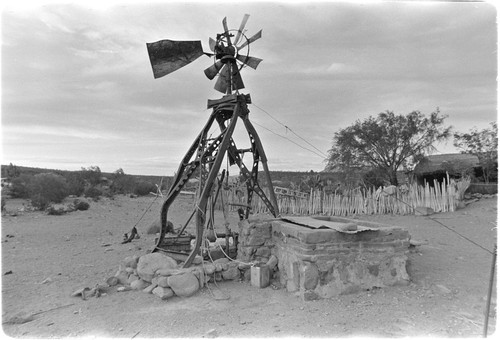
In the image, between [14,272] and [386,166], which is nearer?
[14,272]

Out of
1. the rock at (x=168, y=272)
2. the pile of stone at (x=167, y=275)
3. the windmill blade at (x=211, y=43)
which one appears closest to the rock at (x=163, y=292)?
the pile of stone at (x=167, y=275)

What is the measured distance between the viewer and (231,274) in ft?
18.6

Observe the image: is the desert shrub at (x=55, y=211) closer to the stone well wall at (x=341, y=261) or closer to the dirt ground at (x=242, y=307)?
the dirt ground at (x=242, y=307)

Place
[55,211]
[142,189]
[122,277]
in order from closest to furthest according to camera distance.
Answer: [122,277], [55,211], [142,189]

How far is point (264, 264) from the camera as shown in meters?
5.72

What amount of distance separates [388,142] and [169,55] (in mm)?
15278

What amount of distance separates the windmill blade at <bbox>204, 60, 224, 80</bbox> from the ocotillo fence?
6.59m

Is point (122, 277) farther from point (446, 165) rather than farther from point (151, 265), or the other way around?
point (446, 165)

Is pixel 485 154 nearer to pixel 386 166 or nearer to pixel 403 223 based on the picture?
pixel 386 166

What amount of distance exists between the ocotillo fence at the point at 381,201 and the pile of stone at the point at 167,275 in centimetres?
718

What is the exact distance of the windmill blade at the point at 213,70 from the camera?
22.9 ft

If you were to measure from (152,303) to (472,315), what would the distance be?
4.08m

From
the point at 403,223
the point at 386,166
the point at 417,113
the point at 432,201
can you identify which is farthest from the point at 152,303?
the point at 417,113

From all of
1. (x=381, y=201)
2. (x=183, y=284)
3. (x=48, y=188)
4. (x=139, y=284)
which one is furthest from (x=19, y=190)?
(x=381, y=201)
